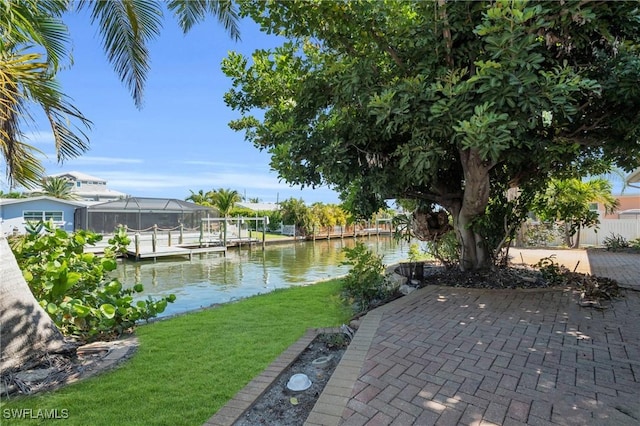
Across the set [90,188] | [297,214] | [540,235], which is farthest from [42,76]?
[90,188]

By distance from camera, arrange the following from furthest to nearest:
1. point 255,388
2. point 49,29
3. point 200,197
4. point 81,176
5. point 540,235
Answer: point 81,176 → point 200,197 → point 540,235 → point 49,29 → point 255,388

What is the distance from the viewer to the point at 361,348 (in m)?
3.56

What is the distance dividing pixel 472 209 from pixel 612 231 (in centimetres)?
1113

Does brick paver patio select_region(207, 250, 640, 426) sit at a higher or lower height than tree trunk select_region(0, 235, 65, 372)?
lower

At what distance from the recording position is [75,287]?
4.89 m

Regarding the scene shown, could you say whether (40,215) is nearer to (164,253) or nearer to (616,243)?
(164,253)

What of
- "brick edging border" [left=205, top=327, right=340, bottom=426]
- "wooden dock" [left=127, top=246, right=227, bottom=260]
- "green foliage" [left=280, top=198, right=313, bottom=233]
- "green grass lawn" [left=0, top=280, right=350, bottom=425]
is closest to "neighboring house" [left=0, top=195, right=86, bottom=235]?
"wooden dock" [left=127, top=246, right=227, bottom=260]

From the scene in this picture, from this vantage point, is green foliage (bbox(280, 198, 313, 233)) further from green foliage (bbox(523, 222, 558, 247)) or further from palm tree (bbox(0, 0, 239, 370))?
palm tree (bbox(0, 0, 239, 370))

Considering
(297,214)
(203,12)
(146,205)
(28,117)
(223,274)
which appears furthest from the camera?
(297,214)

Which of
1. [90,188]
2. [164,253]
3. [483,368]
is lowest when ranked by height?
[164,253]

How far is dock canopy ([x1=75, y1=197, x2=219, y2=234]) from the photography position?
79.4ft

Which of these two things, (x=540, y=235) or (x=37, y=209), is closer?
(x=540, y=235)

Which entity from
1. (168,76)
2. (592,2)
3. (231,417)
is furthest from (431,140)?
(168,76)

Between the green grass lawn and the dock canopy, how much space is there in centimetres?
2019
